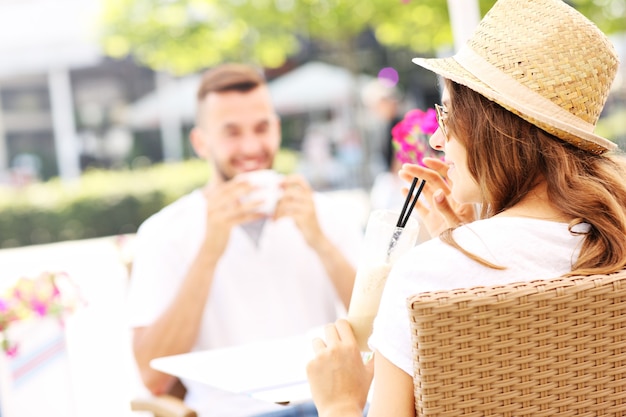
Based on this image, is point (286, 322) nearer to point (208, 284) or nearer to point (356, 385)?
point (208, 284)

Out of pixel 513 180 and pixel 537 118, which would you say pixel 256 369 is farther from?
pixel 537 118

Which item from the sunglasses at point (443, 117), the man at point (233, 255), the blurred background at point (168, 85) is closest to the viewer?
the sunglasses at point (443, 117)

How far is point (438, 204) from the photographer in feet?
5.50

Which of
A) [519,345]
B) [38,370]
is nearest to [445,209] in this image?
[519,345]

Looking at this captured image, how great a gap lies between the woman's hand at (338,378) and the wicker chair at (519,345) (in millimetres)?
221

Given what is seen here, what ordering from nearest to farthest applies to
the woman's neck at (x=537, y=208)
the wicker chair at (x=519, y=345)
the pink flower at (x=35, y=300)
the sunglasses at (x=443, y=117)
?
the wicker chair at (x=519, y=345) → the woman's neck at (x=537, y=208) → the sunglasses at (x=443, y=117) → the pink flower at (x=35, y=300)

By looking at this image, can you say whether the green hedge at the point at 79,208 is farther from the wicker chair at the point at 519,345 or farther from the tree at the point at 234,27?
the wicker chair at the point at 519,345

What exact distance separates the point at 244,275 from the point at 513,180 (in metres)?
1.44

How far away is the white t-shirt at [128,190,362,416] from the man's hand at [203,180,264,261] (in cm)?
17

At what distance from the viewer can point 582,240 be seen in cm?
128

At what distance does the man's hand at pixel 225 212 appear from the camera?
95.3 inches

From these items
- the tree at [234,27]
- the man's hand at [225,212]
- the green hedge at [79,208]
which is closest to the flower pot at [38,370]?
the man's hand at [225,212]

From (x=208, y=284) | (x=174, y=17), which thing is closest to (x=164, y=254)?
(x=208, y=284)

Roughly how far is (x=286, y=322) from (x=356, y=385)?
1251 millimetres
